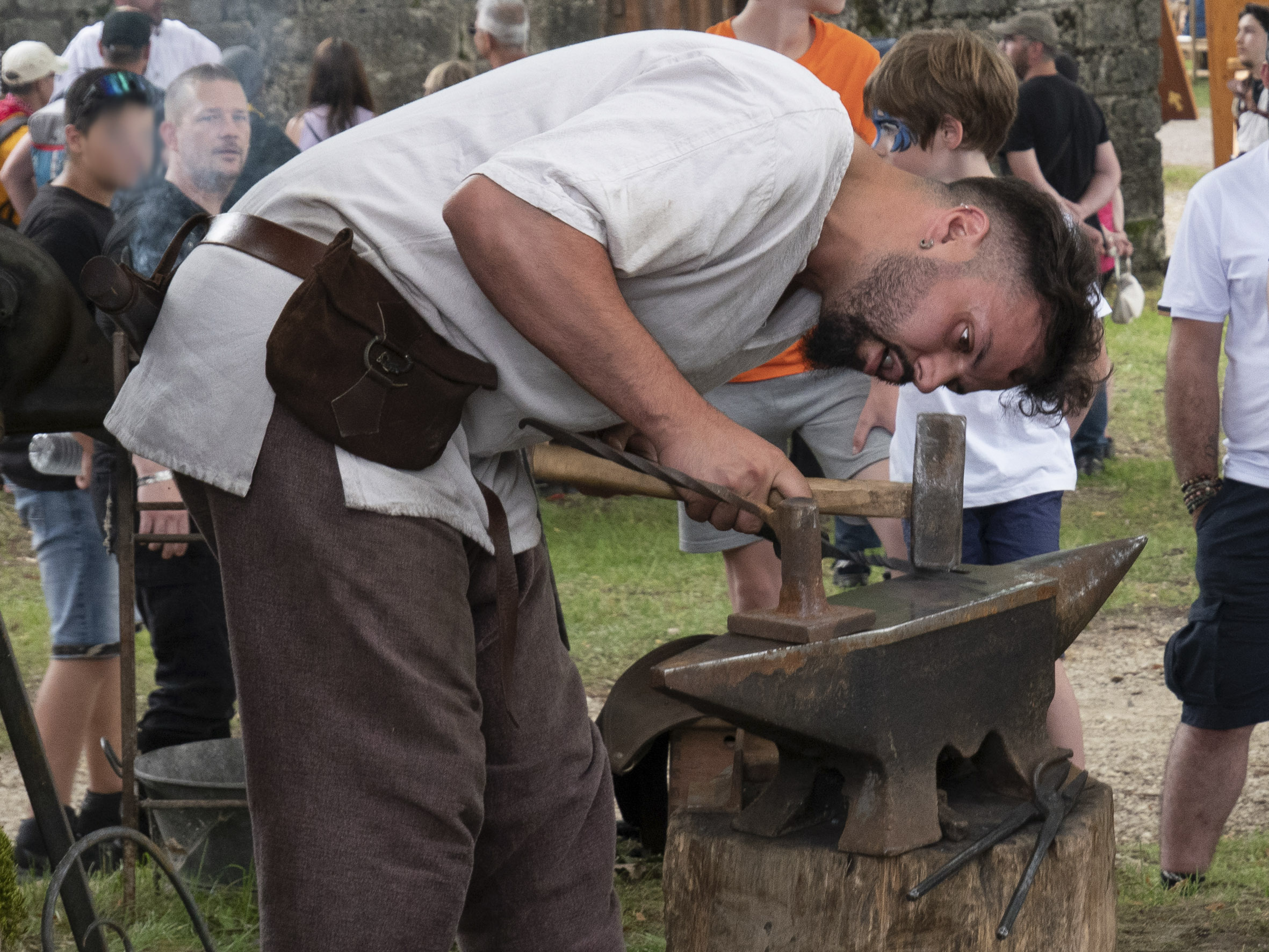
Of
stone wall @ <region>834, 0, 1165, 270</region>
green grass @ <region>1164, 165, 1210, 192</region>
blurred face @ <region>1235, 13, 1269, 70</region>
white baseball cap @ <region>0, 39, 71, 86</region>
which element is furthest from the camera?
green grass @ <region>1164, 165, 1210, 192</region>

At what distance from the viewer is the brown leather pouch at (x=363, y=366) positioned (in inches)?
66.4

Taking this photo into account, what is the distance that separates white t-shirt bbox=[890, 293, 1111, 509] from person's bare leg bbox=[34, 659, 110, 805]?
2060 mm

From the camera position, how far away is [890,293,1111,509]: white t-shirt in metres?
3.19

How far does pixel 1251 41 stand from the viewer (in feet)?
29.4

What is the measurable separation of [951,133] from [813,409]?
74 cm

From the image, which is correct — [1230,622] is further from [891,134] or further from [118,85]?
[118,85]

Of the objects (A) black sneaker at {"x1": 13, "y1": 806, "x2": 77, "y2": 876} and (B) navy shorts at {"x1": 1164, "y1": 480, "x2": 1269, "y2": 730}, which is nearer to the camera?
(B) navy shorts at {"x1": 1164, "y1": 480, "x2": 1269, "y2": 730}

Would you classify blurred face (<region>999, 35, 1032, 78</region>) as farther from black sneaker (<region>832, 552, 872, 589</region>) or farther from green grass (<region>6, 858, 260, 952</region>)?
green grass (<region>6, 858, 260, 952</region>)

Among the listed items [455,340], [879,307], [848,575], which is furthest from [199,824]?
[848,575]

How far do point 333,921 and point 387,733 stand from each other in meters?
0.24

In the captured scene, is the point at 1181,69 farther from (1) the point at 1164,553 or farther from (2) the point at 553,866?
(2) the point at 553,866

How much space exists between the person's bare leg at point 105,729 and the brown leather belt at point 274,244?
2.09 meters

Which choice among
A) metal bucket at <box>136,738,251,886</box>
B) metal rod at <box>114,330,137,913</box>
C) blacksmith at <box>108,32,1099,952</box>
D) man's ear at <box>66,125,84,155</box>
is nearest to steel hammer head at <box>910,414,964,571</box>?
blacksmith at <box>108,32,1099,952</box>

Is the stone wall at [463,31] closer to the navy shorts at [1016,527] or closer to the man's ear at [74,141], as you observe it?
the man's ear at [74,141]
